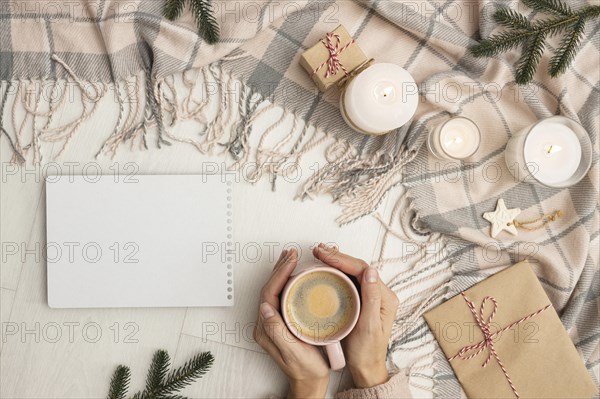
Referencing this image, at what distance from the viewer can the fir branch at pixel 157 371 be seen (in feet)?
3.22

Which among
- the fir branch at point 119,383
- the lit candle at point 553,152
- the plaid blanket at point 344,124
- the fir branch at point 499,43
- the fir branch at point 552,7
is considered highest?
the fir branch at point 552,7

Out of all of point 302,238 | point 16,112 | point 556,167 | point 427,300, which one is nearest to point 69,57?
point 16,112

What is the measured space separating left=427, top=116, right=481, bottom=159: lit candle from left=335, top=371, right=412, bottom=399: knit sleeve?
41cm

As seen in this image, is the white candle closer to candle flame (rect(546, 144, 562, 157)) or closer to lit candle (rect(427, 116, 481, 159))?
lit candle (rect(427, 116, 481, 159))

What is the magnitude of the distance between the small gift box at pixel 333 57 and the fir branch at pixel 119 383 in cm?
62

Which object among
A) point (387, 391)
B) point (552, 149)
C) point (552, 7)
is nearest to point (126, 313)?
point (387, 391)

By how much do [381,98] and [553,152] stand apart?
340mm

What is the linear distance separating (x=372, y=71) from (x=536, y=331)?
0.57 m

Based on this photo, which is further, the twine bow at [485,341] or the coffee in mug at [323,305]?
the twine bow at [485,341]

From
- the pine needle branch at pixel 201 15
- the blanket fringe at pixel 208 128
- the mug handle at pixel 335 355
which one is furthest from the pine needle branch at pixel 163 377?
the pine needle branch at pixel 201 15

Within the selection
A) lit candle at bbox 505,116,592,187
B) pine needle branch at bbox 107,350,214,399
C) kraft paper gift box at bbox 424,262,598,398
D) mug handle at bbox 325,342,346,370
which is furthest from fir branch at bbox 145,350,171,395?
lit candle at bbox 505,116,592,187

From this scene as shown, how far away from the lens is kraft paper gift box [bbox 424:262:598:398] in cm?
106

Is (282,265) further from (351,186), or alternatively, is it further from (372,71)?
(372,71)

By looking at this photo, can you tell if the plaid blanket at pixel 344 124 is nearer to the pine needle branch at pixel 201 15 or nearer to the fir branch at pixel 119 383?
the pine needle branch at pixel 201 15
